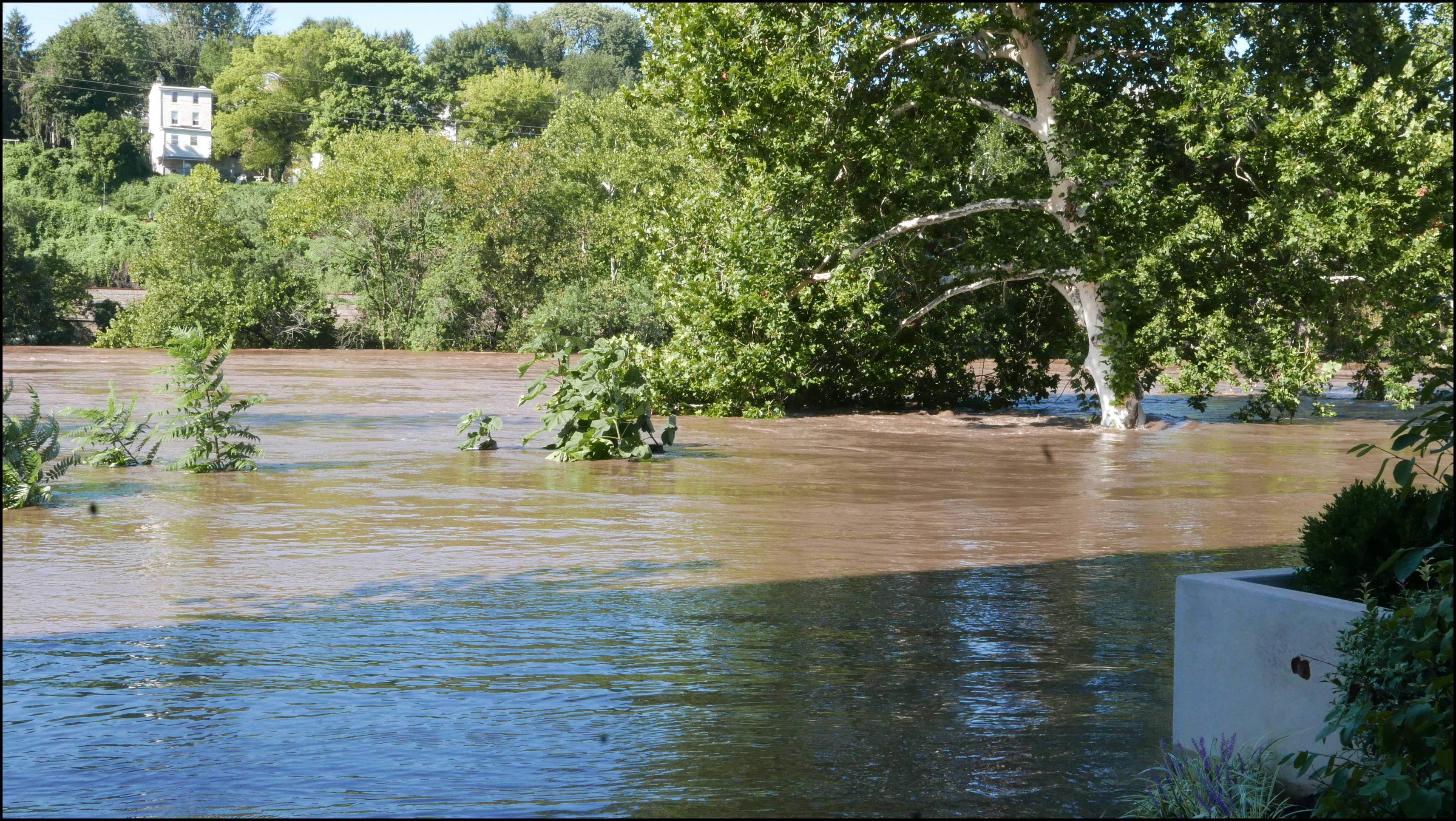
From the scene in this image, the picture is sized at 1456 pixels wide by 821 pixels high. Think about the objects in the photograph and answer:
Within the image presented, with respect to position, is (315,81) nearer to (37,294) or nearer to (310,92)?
(310,92)

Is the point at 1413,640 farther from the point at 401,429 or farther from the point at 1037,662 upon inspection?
the point at 401,429

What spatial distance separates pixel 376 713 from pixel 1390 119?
17607 millimetres

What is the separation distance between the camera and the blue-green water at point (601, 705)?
482cm

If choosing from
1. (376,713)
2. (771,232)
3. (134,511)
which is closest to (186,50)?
(771,232)

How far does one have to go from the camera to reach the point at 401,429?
1959 cm

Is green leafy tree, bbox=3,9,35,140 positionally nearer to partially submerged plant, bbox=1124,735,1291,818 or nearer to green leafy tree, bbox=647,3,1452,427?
green leafy tree, bbox=647,3,1452,427

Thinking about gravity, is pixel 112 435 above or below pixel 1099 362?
below

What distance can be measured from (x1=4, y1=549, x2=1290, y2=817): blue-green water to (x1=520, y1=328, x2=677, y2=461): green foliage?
7096mm

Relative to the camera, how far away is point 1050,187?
69.7 feet

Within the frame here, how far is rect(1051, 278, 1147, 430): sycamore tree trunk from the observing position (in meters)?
21.6

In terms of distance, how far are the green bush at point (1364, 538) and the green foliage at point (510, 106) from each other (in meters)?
90.0

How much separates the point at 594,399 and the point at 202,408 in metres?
4.17

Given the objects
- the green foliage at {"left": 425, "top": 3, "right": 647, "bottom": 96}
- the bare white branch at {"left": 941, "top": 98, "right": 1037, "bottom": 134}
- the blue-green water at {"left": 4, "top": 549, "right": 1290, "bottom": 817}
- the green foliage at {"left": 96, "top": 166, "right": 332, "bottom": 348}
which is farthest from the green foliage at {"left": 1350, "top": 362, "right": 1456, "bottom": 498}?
the green foliage at {"left": 425, "top": 3, "right": 647, "bottom": 96}

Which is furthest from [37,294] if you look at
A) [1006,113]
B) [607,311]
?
[1006,113]
